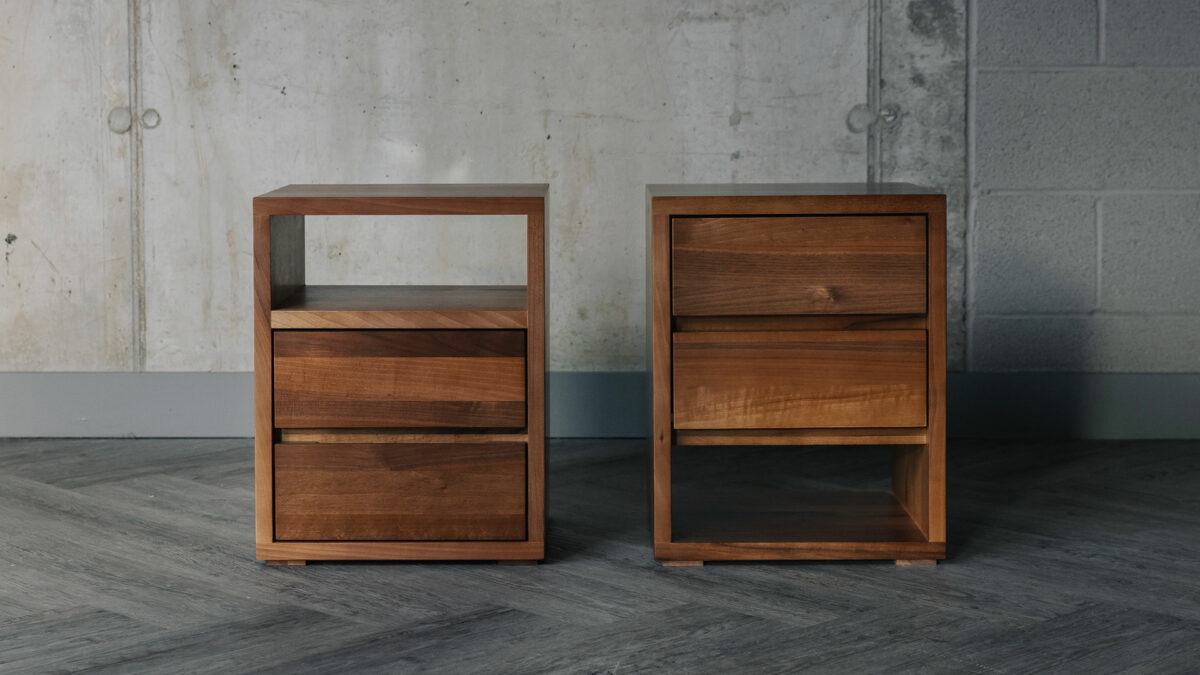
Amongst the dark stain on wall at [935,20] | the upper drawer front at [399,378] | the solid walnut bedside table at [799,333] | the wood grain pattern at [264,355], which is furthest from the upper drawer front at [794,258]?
the dark stain on wall at [935,20]

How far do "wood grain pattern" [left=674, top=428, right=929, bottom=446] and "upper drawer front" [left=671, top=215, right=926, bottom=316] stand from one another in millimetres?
235

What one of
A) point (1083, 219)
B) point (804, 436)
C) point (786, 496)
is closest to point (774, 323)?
point (804, 436)

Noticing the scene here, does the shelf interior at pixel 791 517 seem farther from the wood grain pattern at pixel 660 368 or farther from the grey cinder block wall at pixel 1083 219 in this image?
the grey cinder block wall at pixel 1083 219

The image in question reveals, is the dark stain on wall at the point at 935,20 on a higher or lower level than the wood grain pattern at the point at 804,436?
higher

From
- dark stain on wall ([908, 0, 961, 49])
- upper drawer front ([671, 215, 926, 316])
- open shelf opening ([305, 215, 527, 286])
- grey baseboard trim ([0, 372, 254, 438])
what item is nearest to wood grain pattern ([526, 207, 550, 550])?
upper drawer front ([671, 215, 926, 316])

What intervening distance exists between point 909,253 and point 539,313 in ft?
2.22

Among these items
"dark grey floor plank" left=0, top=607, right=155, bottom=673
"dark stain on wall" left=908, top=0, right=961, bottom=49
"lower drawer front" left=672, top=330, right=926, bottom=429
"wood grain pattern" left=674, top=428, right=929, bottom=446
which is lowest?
"dark grey floor plank" left=0, top=607, right=155, bottom=673

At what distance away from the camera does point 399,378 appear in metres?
2.20

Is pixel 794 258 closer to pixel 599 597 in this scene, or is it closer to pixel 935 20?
pixel 599 597

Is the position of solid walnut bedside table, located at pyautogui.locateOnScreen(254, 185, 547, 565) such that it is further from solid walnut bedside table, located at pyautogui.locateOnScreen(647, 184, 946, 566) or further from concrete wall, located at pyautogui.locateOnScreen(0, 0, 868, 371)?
concrete wall, located at pyautogui.locateOnScreen(0, 0, 868, 371)

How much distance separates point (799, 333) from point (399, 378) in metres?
0.73

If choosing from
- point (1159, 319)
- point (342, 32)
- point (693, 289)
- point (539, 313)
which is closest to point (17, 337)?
point (342, 32)

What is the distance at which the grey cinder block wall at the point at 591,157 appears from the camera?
334 centimetres

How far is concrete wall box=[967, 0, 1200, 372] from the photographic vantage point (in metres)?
3.32
